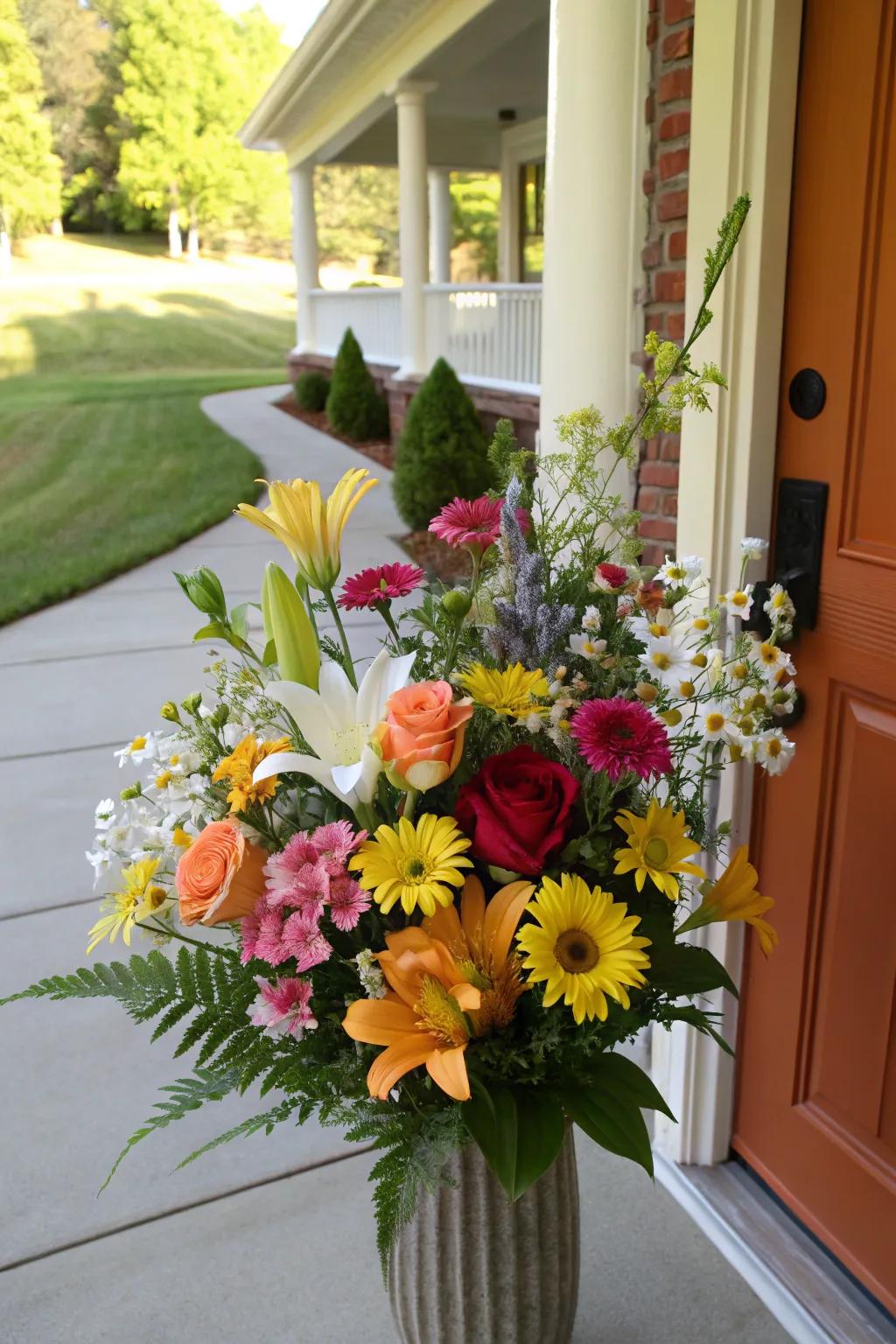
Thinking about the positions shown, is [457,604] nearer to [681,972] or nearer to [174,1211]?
[681,972]

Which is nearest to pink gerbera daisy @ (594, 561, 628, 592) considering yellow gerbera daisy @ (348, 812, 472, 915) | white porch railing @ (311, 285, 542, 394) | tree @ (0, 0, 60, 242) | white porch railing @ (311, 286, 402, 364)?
yellow gerbera daisy @ (348, 812, 472, 915)

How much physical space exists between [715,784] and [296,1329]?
3.80ft

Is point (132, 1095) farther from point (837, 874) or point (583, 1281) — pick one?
point (837, 874)

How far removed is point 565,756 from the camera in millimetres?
1054

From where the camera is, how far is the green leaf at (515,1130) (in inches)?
37.3

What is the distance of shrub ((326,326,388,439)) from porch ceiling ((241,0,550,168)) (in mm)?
2333

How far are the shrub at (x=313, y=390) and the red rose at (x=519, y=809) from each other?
1393 centimetres

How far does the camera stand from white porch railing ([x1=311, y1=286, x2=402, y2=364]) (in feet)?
40.1

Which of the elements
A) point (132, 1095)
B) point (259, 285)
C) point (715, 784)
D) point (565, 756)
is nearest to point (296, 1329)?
point (132, 1095)

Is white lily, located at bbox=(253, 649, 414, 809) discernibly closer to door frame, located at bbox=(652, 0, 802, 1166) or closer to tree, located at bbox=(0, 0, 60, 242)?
door frame, located at bbox=(652, 0, 802, 1166)

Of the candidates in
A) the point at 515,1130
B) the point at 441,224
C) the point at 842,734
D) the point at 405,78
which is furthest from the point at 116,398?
the point at 515,1130

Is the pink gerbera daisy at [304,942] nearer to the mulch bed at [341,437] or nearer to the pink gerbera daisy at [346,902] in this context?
the pink gerbera daisy at [346,902]

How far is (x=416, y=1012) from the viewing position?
3.21 ft

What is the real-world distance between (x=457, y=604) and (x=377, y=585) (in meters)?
0.12
